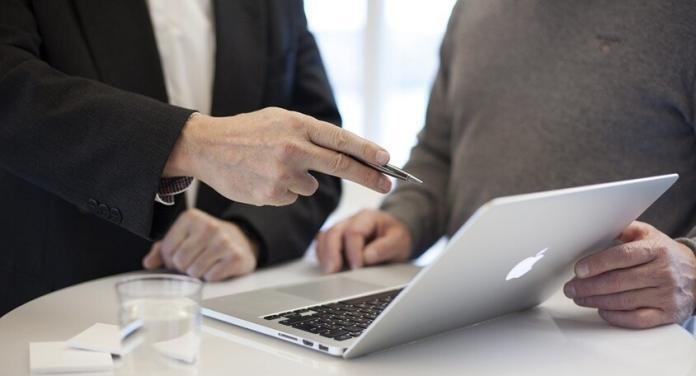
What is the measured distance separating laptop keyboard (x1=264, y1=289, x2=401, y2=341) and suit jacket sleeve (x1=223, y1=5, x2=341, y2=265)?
34 centimetres

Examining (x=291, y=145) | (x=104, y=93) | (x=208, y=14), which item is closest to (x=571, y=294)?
(x=291, y=145)

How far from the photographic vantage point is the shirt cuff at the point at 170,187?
3.92 feet

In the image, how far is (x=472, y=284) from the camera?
3.15 feet

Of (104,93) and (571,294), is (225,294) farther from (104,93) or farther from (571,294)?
(571,294)

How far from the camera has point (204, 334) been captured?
1.05m

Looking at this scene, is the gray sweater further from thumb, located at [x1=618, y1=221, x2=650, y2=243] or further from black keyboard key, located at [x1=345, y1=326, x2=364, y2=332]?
black keyboard key, located at [x1=345, y1=326, x2=364, y2=332]

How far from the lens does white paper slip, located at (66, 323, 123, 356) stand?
0.94m

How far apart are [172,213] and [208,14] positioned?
1.71 ft

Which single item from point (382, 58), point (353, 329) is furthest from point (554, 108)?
point (382, 58)

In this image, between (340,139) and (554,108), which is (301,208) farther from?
(340,139)

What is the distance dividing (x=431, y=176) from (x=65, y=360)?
3.23ft

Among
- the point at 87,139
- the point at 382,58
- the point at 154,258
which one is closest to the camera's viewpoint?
the point at 87,139

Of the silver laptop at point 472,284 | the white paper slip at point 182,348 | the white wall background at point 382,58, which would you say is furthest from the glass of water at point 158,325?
the white wall background at point 382,58

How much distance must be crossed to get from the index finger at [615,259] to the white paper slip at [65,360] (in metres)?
0.60
